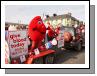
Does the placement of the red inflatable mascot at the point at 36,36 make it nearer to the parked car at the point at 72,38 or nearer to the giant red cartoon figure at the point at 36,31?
the giant red cartoon figure at the point at 36,31

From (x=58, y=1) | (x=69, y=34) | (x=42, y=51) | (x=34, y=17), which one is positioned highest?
(x=58, y=1)

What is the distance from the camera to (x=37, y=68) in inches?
115

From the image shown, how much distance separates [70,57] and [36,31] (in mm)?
608

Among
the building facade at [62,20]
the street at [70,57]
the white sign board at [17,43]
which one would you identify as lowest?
the street at [70,57]

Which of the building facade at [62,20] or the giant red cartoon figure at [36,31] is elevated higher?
the building facade at [62,20]

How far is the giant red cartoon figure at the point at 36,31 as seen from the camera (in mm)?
2820

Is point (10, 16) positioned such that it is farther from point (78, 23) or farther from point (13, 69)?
point (78, 23)

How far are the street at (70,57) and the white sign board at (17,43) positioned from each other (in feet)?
1.54

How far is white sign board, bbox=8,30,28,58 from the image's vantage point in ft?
9.12

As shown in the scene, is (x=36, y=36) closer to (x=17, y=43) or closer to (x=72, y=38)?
(x=17, y=43)

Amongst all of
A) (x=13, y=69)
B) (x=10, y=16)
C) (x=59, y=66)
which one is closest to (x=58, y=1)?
(x=10, y=16)

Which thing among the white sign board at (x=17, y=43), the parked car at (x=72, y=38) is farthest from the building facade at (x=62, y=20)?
the white sign board at (x=17, y=43)

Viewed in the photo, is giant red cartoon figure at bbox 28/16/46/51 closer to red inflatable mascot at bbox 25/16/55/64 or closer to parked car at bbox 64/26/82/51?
red inflatable mascot at bbox 25/16/55/64

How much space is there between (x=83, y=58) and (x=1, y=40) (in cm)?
109
